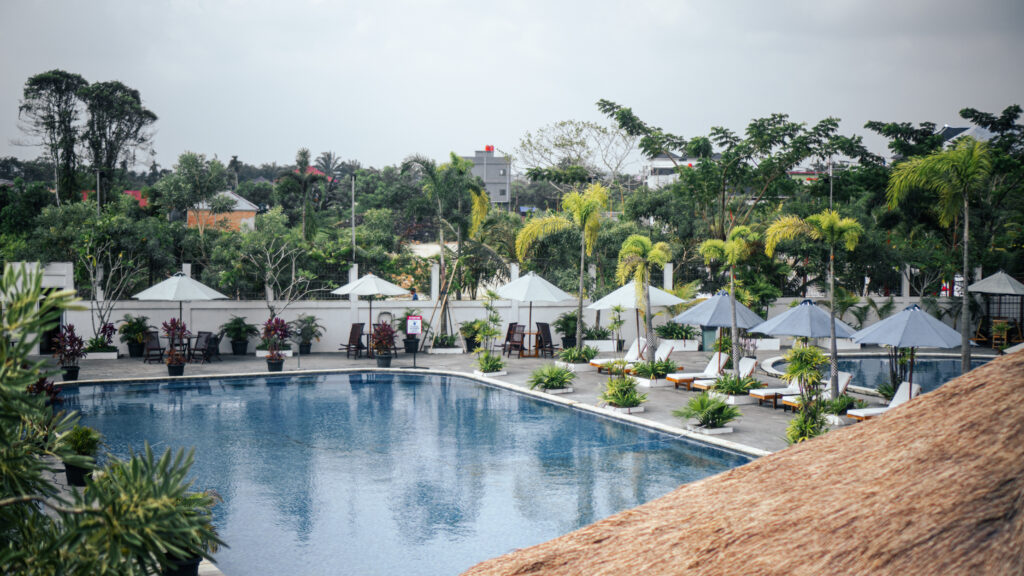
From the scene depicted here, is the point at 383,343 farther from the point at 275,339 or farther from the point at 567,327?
the point at 567,327

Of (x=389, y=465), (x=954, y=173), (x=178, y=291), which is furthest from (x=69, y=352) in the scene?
(x=954, y=173)

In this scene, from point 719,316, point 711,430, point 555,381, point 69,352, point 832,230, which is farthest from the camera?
point 69,352

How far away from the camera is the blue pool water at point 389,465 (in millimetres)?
7809

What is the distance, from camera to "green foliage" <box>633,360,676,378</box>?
17.2 m

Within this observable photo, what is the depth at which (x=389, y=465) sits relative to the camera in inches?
430

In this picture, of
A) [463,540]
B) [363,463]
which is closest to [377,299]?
[363,463]

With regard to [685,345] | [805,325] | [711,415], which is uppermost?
[805,325]

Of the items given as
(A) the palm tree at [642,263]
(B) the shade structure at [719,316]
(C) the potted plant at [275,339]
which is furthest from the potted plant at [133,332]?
(B) the shade structure at [719,316]

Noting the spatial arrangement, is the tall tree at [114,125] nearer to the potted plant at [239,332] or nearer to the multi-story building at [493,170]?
the potted plant at [239,332]

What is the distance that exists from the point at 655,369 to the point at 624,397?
3.62m

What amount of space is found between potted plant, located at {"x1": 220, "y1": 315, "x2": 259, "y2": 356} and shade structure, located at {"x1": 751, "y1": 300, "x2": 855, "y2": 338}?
48.6 ft

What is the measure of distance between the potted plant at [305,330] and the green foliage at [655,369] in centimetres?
1016

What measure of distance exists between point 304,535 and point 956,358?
23.4 meters

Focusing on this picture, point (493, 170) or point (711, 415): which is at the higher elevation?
point (493, 170)
